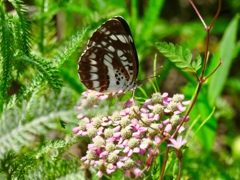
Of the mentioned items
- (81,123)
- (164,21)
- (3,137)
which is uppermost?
(3,137)

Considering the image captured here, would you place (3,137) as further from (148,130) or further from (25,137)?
(148,130)

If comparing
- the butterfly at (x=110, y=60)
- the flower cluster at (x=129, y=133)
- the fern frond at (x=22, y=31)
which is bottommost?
the flower cluster at (x=129, y=133)

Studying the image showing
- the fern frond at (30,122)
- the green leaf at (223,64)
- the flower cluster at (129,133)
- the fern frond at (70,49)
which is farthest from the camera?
the green leaf at (223,64)

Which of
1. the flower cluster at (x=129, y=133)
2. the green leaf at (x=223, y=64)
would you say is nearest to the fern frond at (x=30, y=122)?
the flower cluster at (x=129, y=133)

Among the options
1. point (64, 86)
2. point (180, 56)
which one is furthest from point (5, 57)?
point (180, 56)

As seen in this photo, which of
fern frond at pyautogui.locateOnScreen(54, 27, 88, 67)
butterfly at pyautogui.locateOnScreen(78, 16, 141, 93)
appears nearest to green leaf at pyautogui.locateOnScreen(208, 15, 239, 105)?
butterfly at pyautogui.locateOnScreen(78, 16, 141, 93)

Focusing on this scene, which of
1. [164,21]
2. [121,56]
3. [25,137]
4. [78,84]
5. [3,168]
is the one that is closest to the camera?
[25,137]

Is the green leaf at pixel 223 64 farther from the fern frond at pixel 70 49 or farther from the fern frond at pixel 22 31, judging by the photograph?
the fern frond at pixel 22 31

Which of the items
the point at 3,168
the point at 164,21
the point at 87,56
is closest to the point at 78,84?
the point at 87,56
